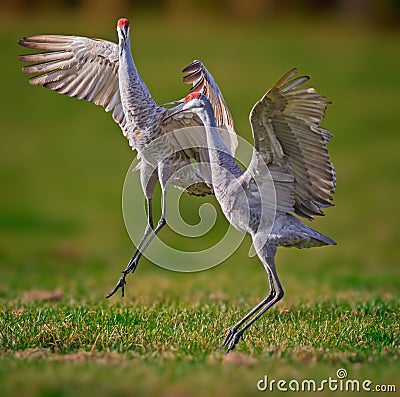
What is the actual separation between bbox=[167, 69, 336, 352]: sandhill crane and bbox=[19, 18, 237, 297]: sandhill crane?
1220 mm

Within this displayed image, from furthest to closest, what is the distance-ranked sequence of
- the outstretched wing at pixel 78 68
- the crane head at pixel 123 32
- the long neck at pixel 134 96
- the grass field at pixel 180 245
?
the outstretched wing at pixel 78 68 → the crane head at pixel 123 32 → the long neck at pixel 134 96 → the grass field at pixel 180 245

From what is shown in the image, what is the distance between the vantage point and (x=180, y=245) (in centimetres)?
1571

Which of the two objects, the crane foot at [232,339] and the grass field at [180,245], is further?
the crane foot at [232,339]

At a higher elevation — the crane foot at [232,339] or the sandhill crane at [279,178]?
the sandhill crane at [279,178]

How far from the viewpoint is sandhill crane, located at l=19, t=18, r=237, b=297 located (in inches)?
291

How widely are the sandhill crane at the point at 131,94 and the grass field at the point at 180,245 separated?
1.02m

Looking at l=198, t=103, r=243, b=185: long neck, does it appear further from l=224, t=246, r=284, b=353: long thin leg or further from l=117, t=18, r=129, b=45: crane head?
l=117, t=18, r=129, b=45: crane head

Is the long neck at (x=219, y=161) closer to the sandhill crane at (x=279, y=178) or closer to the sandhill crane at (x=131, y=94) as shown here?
the sandhill crane at (x=279, y=178)

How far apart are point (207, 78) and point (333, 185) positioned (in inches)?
89.1

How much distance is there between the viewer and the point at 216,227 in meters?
17.1

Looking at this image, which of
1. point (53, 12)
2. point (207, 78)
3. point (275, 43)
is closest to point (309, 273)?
point (207, 78)

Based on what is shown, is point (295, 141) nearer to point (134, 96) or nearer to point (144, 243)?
point (134, 96)

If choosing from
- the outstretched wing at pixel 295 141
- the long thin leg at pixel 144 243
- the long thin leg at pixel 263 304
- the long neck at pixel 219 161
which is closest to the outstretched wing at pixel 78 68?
the long thin leg at pixel 144 243

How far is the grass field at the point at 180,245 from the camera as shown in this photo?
5.14m
